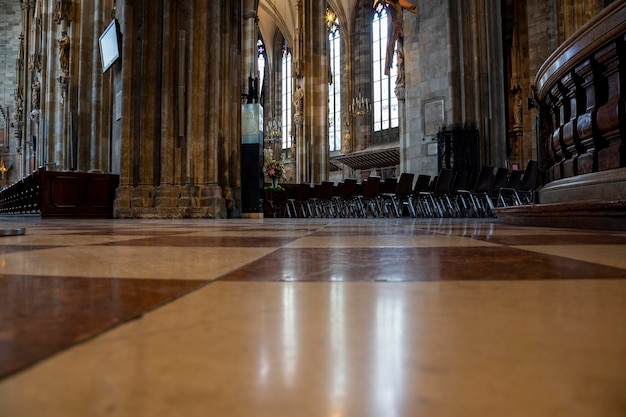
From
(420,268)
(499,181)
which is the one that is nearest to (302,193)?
(499,181)

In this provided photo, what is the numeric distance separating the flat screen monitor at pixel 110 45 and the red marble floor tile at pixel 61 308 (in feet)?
30.7

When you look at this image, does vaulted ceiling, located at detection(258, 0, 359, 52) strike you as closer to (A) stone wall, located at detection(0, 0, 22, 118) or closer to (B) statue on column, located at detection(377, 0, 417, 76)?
(B) statue on column, located at detection(377, 0, 417, 76)

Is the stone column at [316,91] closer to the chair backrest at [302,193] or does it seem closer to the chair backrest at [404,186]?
the chair backrest at [302,193]

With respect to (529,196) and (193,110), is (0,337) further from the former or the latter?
(529,196)

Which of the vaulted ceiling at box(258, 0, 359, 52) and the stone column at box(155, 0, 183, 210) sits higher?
the vaulted ceiling at box(258, 0, 359, 52)

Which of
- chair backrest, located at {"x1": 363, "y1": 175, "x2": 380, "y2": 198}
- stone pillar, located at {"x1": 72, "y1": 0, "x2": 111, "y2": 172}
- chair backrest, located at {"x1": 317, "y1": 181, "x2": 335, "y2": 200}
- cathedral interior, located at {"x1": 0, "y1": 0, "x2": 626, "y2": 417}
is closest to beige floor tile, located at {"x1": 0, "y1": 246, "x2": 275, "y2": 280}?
cathedral interior, located at {"x1": 0, "y1": 0, "x2": 626, "y2": 417}

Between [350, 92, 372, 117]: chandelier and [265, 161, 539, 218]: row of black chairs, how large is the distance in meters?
7.53

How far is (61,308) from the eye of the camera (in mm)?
516

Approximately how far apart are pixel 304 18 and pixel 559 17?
914 cm

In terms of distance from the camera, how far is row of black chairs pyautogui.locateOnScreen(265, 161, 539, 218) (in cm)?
838

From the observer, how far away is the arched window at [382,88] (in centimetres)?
2200

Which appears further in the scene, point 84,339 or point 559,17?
point 559,17

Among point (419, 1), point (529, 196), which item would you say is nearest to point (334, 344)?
point (529, 196)

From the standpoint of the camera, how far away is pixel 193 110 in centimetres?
878
